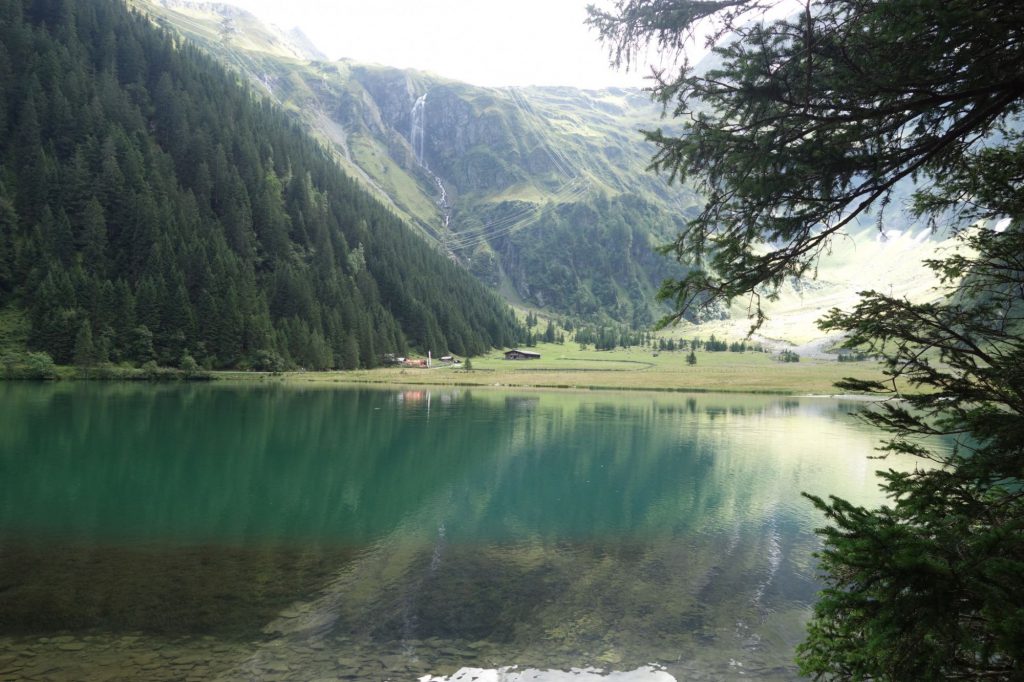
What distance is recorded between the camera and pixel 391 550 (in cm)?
1983

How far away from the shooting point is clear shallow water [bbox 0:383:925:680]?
41.1 ft

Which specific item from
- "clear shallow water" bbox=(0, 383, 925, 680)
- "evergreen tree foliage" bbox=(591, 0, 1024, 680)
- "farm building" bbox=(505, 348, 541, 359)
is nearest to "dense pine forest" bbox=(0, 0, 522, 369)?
"farm building" bbox=(505, 348, 541, 359)

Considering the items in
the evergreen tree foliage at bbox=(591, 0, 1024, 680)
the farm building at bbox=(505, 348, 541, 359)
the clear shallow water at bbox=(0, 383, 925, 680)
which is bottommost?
the clear shallow water at bbox=(0, 383, 925, 680)

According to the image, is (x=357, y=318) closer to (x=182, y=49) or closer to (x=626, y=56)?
(x=182, y=49)

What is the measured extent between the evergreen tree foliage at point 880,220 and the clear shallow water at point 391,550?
8.51 metres

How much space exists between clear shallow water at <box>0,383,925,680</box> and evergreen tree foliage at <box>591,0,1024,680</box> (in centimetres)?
851

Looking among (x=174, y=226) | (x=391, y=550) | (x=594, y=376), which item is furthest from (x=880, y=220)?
(x=174, y=226)

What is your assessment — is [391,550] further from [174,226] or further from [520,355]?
[520,355]

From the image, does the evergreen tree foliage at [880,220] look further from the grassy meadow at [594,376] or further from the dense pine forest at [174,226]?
the dense pine forest at [174,226]

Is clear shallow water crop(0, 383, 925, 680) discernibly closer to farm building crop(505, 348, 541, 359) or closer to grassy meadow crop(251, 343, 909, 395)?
grassy meadow crop(251, 343, 909, 395)

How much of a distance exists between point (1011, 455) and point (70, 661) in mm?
15482

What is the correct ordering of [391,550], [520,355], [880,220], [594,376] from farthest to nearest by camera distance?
[520,355]
[594,376]
[391,550]
[880,220]

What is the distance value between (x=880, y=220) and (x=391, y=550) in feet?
57.1

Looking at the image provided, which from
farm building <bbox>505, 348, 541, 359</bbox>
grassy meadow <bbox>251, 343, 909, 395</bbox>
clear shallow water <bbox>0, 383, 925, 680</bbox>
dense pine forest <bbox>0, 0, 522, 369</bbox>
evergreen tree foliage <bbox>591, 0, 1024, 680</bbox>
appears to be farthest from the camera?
farm building <bbox>505, 348, 541, 359</bbox>
